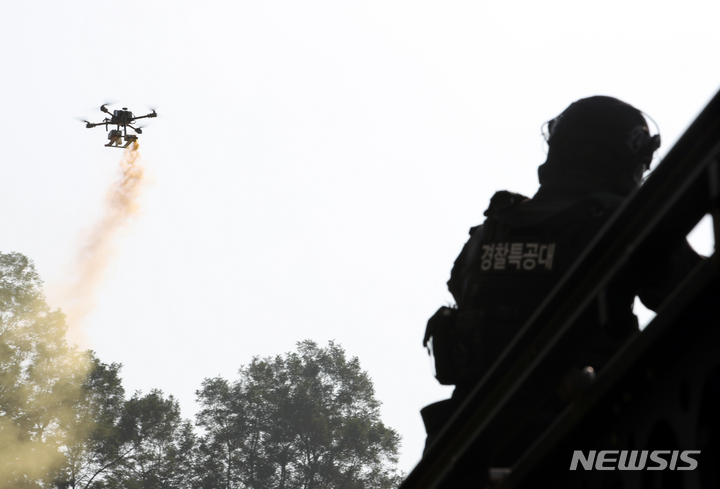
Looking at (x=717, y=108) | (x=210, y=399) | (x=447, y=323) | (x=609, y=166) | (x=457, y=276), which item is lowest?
(x=717, y=108)

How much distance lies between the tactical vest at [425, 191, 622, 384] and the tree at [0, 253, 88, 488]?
46.4m

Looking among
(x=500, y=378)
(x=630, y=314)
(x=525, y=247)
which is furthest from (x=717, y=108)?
(x=525, y=247)

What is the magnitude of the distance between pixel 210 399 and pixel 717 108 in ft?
248

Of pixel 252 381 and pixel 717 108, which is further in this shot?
pixel 252 381

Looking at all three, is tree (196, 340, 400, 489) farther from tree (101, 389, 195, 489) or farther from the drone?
the drone

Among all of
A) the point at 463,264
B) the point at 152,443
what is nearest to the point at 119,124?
the point at 152,443

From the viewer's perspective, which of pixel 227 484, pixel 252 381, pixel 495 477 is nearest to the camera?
pixel 495 477

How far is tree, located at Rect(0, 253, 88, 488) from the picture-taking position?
48281 millimetres

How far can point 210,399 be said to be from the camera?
75.1 m

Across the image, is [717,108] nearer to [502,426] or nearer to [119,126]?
[502,426]

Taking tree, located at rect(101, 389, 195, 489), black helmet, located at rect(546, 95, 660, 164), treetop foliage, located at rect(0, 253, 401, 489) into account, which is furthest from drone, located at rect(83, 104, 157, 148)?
black helmet, located at rect(546, 95, 660, 164)

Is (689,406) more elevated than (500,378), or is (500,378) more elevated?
(500,378)

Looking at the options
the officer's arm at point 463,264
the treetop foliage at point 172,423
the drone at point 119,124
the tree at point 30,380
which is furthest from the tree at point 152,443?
the officer's arm at point 463,264

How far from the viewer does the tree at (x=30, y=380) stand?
158ft
